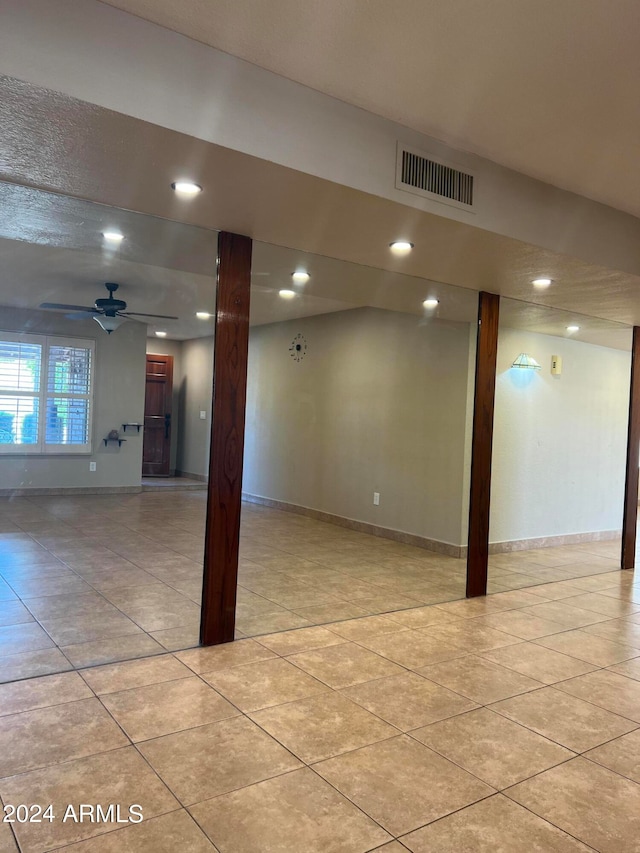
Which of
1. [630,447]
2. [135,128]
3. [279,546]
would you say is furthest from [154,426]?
[630,447]

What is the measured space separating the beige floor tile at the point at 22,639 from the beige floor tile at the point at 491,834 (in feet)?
6.70

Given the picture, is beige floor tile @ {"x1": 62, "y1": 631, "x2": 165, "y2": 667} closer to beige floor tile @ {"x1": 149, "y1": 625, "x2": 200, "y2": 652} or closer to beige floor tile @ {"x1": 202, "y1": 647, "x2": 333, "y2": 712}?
beige floor tile @ {"x1": 149, "y1": 625, "x2": 200, "y2": 652}

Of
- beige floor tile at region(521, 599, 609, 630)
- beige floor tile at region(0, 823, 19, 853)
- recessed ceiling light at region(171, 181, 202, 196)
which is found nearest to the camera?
beige floor tile at region(0, 823, 19, 853)

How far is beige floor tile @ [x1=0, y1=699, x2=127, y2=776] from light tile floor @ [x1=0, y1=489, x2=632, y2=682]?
0.42m

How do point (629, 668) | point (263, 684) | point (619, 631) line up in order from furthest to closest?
point (619, 631) → point (629, 668) → point (263, 684)

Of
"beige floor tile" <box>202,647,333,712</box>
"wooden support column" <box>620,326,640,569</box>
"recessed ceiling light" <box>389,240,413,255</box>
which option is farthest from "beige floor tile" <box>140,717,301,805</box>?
"wooden support column" <box>620,326,640,569</box>

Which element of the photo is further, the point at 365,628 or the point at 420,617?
the point at 420,617

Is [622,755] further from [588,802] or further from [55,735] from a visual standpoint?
[55,735]

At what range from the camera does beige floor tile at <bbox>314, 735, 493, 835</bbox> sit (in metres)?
2.04

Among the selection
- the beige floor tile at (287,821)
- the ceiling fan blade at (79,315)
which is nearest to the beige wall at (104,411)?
the ceiling fan blade at (79,315)

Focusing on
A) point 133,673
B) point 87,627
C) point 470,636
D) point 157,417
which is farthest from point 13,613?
point 470,636

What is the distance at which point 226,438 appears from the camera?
3.55 metres

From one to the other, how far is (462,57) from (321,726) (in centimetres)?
270

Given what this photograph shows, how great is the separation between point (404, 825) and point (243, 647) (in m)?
1.64
